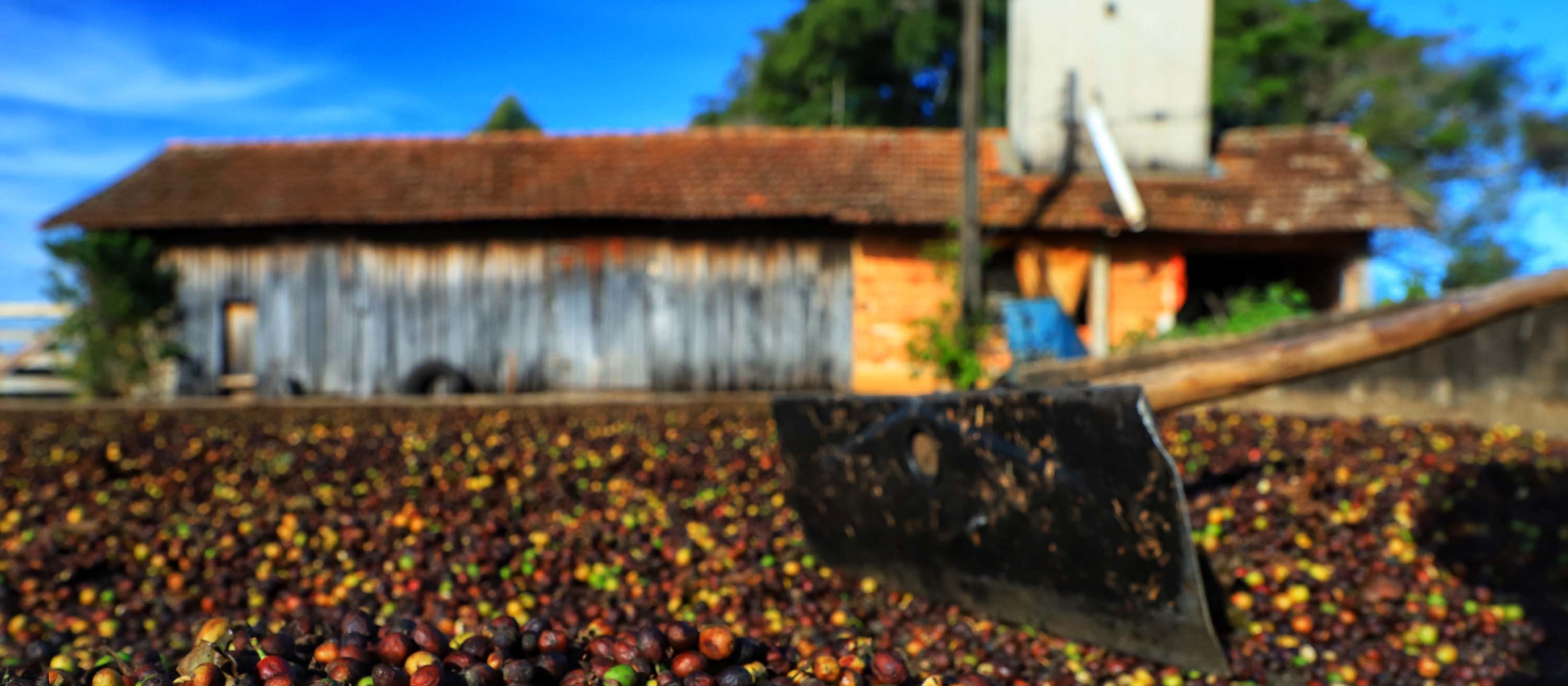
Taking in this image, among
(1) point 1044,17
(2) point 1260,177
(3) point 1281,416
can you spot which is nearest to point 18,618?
(3) point 1281,416

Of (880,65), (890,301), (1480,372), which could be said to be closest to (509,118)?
(880,65)

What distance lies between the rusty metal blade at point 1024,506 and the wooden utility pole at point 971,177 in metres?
8.15

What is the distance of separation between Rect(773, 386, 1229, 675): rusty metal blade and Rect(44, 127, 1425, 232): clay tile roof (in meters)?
8.51

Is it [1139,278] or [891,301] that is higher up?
[1139,278]

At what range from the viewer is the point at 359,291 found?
1304 centimetres

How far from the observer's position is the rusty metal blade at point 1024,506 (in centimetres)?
271

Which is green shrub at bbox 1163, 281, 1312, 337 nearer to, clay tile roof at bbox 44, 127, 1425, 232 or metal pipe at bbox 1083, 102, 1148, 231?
clay tile roof at bbox 44, 127, 1425, 232

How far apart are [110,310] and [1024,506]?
44.2 ft

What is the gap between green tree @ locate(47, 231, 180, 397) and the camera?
Answer: 40.5ft

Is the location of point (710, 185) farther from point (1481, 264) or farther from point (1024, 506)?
point (1481, 264)

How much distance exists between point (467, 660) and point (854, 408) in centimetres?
178

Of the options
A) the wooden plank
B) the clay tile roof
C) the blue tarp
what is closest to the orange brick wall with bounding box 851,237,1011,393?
the clay tile roof

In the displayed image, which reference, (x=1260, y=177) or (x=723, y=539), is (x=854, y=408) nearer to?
(x=723, y=539)

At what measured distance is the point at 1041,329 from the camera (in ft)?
37.7
